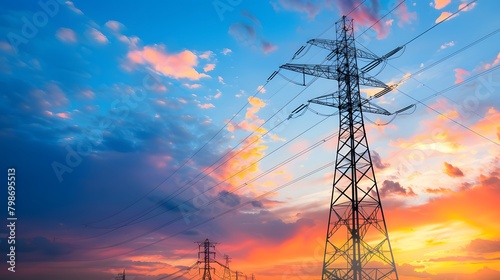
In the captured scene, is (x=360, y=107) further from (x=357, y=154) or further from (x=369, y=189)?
(x=369, y=189)

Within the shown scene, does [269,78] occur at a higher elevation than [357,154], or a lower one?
higher

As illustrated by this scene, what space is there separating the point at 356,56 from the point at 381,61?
2286 millimetres

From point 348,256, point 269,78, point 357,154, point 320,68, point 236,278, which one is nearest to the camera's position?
point 348,256

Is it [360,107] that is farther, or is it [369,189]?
[360,107]

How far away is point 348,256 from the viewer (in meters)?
28.8

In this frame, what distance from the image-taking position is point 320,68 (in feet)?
109

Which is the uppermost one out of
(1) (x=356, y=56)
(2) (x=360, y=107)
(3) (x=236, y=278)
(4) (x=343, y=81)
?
(1) (x=356, y=56)

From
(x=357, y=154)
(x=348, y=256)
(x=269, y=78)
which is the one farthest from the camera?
(x=269, y=78)

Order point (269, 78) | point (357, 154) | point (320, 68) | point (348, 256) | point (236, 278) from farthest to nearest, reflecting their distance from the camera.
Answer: point (236, 278), point (269, 78), point (320, 68), point (357, 154), point (348, 256)

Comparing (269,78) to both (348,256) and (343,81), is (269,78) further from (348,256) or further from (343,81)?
(348,256)

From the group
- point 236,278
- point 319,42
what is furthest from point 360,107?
point 236,278

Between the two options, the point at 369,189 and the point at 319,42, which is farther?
the point at 319,42

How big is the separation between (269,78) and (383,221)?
16.0 meters

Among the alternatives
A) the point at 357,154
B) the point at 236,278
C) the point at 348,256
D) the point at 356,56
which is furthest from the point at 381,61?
the point at 236,278
